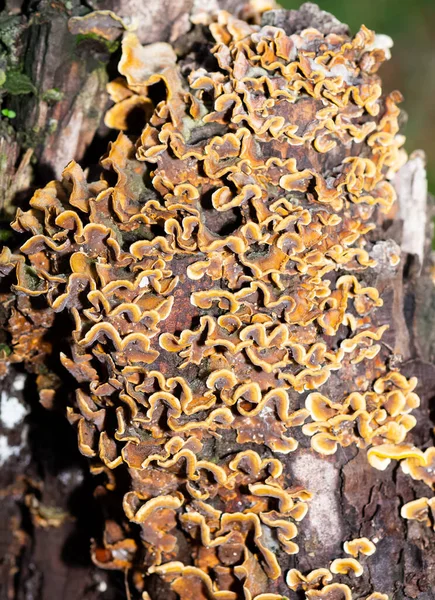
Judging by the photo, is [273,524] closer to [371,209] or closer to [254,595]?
[254,595]

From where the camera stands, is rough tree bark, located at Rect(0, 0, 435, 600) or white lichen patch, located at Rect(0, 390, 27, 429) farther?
white lichen patch, located at Rect(0, 390, 27, 429)

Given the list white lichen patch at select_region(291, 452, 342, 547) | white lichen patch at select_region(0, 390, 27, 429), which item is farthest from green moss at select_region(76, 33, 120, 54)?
white lichen patch at select_region(291, 452, 342, 547)

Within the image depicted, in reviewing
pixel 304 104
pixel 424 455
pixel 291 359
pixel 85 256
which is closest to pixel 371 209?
pixel 304 104

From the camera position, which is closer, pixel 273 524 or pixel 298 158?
pixel 273 524

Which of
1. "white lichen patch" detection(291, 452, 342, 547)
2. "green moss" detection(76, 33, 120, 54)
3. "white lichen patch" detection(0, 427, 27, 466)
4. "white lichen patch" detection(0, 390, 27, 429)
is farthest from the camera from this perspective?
"white lichen patch" detection(0, 427, 27, 466)

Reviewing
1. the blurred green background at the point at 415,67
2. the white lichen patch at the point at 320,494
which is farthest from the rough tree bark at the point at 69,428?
the blurred green background at the point at 415,67

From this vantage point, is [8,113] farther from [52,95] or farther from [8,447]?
[8,447]

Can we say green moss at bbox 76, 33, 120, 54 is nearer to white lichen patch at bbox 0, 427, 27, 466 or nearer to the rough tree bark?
the rough tree bark
